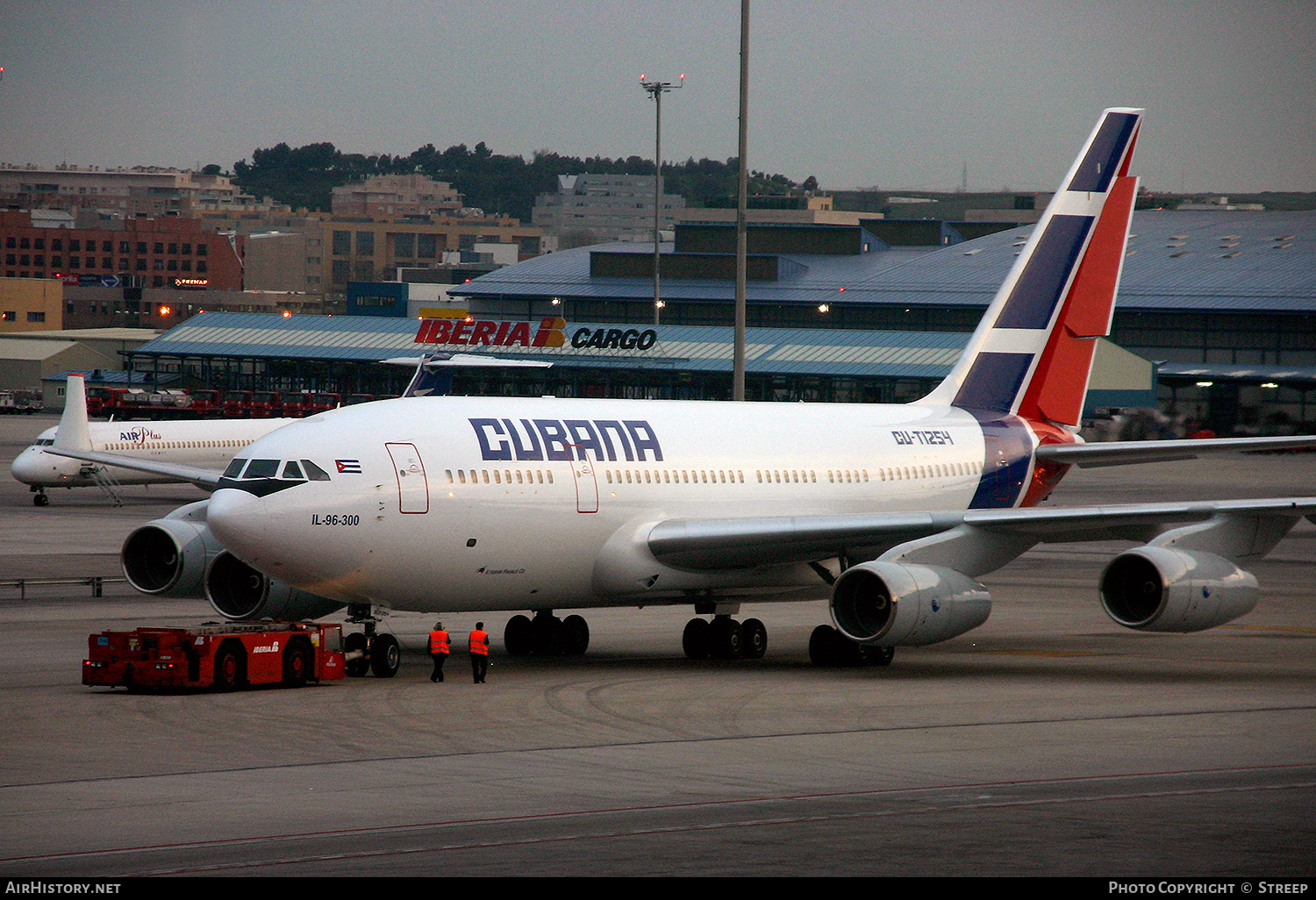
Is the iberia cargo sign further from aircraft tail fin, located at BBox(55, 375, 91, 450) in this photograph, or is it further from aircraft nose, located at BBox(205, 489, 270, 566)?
aircraft nose, located at BBox(205, 489, 270, 566)

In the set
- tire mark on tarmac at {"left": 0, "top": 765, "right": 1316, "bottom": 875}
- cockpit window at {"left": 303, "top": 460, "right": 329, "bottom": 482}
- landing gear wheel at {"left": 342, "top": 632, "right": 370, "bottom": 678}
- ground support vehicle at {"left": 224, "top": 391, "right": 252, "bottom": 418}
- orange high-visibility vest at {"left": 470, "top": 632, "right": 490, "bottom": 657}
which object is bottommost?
ground support vehicle at {"left": 224, "top": 391, "right": 252, "bottom": 418}

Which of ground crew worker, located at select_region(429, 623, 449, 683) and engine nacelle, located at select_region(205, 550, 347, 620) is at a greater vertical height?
engine nacelle, located at select_region(205, 550, 347, 620)

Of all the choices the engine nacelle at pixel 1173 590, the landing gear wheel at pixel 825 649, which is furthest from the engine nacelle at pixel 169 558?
the engine nacelle at pixel 1173 590

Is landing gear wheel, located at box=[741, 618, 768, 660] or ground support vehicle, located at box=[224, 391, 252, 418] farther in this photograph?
ground support vehicle, located at box=[224, 391, 252, 418]

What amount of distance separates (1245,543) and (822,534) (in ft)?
23.9

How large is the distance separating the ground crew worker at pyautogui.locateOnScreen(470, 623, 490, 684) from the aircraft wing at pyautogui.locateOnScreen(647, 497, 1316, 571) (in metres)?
3.90

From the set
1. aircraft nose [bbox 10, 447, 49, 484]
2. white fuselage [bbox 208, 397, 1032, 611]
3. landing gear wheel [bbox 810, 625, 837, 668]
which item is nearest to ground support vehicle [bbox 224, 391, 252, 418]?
aircraft nose [bbox 10, 447, 49, 484]

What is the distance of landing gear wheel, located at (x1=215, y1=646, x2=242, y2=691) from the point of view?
88.3 ft

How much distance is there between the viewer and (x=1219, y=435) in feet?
346

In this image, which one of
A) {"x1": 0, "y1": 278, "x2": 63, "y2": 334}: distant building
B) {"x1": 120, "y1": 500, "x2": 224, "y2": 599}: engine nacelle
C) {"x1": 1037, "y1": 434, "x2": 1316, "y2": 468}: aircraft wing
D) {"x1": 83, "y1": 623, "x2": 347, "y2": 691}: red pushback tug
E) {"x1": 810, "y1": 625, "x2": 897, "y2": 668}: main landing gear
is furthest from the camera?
{"x1": 0, "y1": 278, "x2": 63, "y2": 334}: distant building

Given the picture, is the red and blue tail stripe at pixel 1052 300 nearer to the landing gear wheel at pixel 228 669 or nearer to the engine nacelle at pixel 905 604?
the engine nacelle at pixel 905 604

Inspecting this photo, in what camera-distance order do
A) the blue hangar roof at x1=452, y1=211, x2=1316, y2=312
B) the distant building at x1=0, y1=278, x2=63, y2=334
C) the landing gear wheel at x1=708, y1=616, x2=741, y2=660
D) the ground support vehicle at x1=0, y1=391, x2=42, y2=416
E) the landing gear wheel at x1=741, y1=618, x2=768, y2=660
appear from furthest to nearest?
the distant building at x1=0, y1=278, x2=63, y2=334, the ground support vehicle at x1=0, y1=391, x2=42, y2=416, the blue hangar roof at x1=452, y1=211, x2=1316, y2=312, the landing gear wheel at x1=741, y1=618, x2=768, y2=660, the landing gear wheel at x1=708, y1=616, x2=741, y2=660

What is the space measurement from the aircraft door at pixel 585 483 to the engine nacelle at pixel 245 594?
4.60 meters

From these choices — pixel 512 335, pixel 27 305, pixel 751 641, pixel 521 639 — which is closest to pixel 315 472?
pixel 521 639
